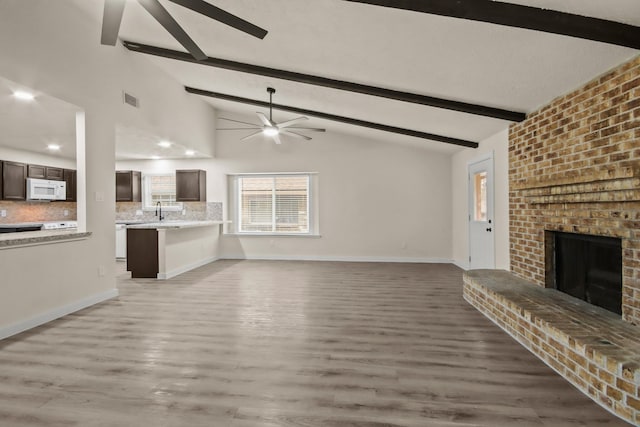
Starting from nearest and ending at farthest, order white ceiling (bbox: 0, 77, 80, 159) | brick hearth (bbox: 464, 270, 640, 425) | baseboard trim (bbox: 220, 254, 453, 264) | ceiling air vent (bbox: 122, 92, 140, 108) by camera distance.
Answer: brick hearth (bbox: 464, 270, 640, 425)
white ceiling (bbox: 0, 77, 80, 159)
ceiling air vent (bbox: 122, 92, 140, 108)
baseboard trim (bbox: 220, 254, 453, 264)

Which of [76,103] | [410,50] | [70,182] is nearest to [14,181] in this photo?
[70,182]

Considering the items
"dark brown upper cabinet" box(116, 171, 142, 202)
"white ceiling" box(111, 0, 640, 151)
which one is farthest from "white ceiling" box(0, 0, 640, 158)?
"dark brown upper cabinet" box(116, 171, 142, 202)

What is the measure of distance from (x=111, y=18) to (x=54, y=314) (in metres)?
2.99

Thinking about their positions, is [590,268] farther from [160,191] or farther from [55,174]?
[55,174]

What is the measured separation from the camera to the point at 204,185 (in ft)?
25.1

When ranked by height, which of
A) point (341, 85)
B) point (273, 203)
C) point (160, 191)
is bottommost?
point (273, 203)

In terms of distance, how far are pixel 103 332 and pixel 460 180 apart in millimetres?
5996

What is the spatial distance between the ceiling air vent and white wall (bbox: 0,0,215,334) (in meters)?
0.08

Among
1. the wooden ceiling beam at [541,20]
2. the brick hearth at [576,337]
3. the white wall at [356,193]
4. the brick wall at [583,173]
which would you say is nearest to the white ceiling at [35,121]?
the white wall at [356,193]

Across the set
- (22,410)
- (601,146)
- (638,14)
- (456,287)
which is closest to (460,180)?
(456,287)

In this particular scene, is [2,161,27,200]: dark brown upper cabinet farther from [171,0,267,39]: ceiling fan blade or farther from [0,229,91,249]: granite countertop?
[171,0,267,39]: ceiling fan blade

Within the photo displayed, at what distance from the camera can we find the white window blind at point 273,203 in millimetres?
7645

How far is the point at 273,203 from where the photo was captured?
7.74 metres

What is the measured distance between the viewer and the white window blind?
764 centimetres
